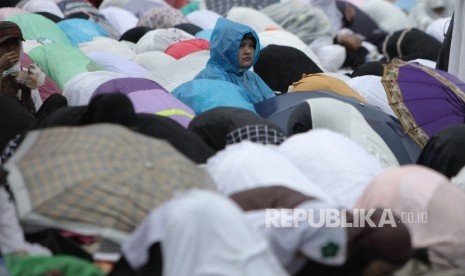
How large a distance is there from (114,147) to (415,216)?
4.36 feet

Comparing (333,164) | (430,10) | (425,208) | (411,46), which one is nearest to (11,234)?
(333,164)

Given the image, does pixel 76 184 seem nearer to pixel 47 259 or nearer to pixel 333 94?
pixel 47 259

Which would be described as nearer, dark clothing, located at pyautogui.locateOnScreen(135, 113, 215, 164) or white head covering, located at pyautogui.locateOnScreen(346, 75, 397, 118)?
dark clothing, located at pyautogui.locateOnScreen(135, 113, 215, 164)

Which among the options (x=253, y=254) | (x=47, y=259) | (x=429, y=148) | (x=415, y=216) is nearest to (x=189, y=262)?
(x=253, y=254)

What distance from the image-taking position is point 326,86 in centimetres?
809

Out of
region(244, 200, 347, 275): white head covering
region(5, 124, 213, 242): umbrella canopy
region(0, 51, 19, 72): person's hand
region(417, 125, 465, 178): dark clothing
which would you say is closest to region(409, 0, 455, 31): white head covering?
region(417, 125, 465, 178): dark clothing

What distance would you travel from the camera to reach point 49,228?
17.1 feet

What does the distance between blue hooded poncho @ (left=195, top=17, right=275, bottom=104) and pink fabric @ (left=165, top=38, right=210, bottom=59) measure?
3.80 ft

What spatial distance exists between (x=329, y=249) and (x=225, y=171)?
73 centimetres

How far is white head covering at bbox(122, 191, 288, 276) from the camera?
4688 millimetres

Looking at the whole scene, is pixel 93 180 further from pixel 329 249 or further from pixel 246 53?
pixel 246 53

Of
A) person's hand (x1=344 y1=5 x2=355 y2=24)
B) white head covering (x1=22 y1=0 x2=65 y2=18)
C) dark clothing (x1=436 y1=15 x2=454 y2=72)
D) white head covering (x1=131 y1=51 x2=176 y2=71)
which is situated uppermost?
white head covering (x1=131 y1=51 x2=176 y2=71)

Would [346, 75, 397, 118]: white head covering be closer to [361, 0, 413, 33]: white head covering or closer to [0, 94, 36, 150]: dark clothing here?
[0, 94, 36, 150]: dark clothing

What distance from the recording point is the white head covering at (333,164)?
18.6 ft
